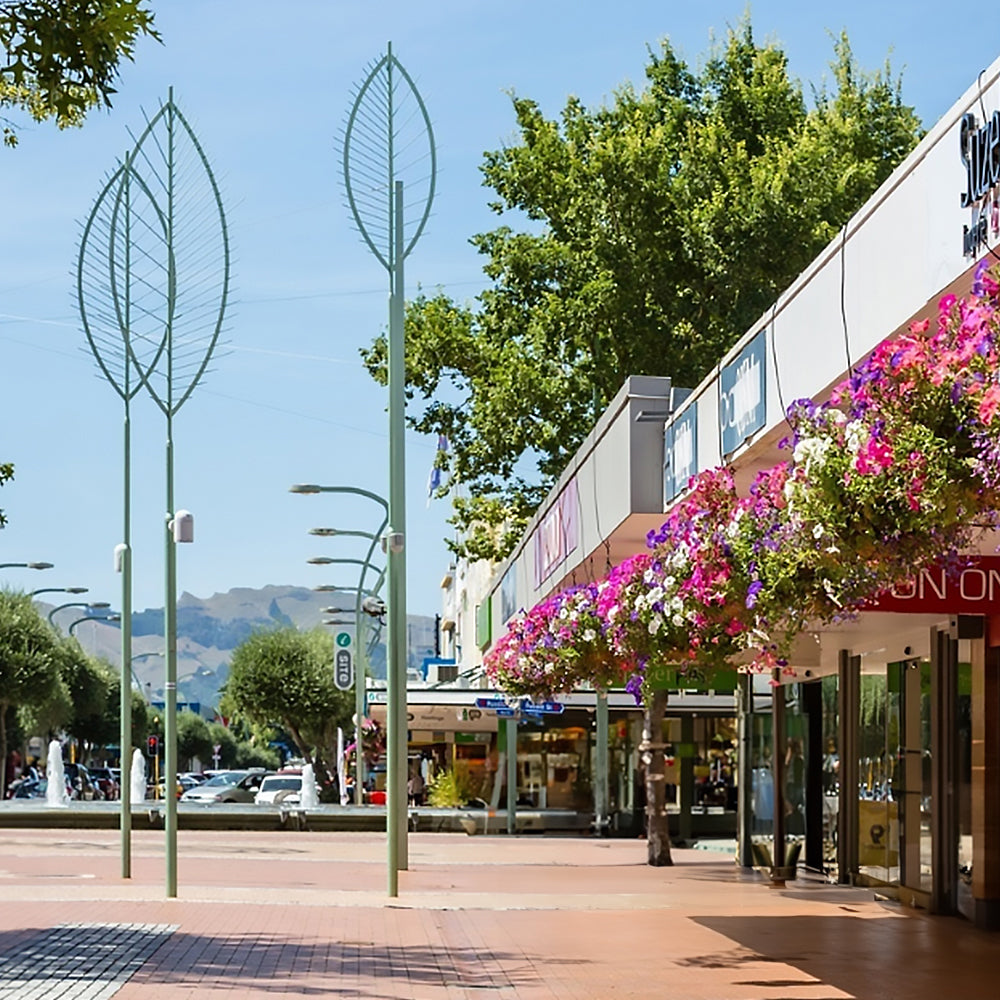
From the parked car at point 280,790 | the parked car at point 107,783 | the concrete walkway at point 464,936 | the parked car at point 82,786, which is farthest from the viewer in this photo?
the parked car at point 107,783

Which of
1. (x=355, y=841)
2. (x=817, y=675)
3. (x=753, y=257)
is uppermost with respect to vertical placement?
(x=753, y=257)

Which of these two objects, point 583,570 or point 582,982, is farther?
point 583,570

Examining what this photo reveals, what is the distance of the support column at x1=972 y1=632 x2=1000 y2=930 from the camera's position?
18203 millimetres

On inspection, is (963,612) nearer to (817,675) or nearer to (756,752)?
(817,675)

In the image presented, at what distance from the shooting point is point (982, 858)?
18312 mm

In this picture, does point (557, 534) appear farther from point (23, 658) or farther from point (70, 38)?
point (23, 658)

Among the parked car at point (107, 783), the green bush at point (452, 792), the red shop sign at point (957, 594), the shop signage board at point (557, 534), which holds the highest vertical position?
the shop signage board at point (557, 534)

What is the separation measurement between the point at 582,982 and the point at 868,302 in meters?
4.78

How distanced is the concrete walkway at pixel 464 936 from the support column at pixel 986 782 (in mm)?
384

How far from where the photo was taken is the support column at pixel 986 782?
59.7ft

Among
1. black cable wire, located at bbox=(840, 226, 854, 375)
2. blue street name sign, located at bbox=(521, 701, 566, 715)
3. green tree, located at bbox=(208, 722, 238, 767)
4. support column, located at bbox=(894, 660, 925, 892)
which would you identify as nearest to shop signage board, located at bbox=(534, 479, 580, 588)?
blue street name sign, located at bbox=(521, 701, 566, 715)

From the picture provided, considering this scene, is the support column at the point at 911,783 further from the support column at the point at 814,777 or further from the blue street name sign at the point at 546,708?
the blue street name sign at the point at 546,708

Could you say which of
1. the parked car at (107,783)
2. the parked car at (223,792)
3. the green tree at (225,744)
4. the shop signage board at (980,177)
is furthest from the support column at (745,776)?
the green tree at (225,744)

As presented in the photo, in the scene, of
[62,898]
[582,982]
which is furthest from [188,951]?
[62,898]
